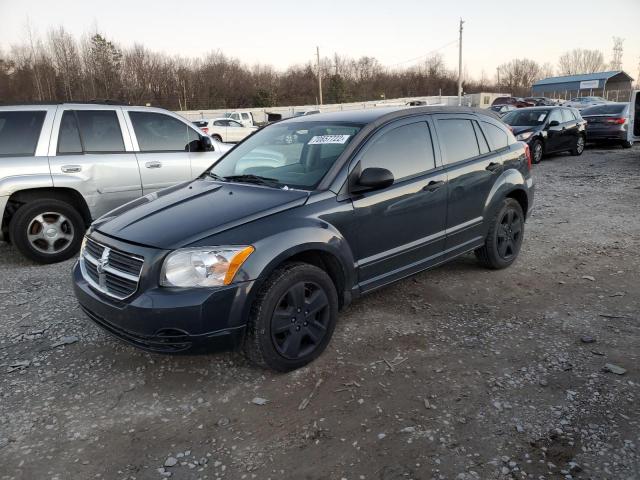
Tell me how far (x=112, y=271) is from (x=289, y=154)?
1.70 meters

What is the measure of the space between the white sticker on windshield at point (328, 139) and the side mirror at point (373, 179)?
1.32 feet

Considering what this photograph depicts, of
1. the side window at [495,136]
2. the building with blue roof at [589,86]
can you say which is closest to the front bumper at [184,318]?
the side window at [495,136]

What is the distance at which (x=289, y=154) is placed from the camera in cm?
409

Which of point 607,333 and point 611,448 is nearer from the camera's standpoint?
point 611,448

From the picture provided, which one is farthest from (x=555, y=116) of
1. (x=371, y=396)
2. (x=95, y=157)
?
(x=371, y=396)

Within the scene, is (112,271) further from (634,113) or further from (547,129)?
(634,113)

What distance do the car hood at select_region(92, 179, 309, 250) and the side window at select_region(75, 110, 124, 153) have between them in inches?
102

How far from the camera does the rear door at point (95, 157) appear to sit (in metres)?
5.71

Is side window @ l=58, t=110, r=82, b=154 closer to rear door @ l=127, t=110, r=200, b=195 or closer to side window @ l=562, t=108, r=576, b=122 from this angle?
rear door @ l=127, t=110, r=200, b=195

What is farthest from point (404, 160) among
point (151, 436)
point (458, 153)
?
point (151, 436)

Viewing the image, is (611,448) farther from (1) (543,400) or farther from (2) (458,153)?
(2) (458,153)

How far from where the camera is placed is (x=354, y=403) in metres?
2.93

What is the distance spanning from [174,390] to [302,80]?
222 ft

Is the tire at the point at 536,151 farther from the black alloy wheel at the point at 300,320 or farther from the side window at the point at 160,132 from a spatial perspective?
the black alloy wheel at the point at 300,320
